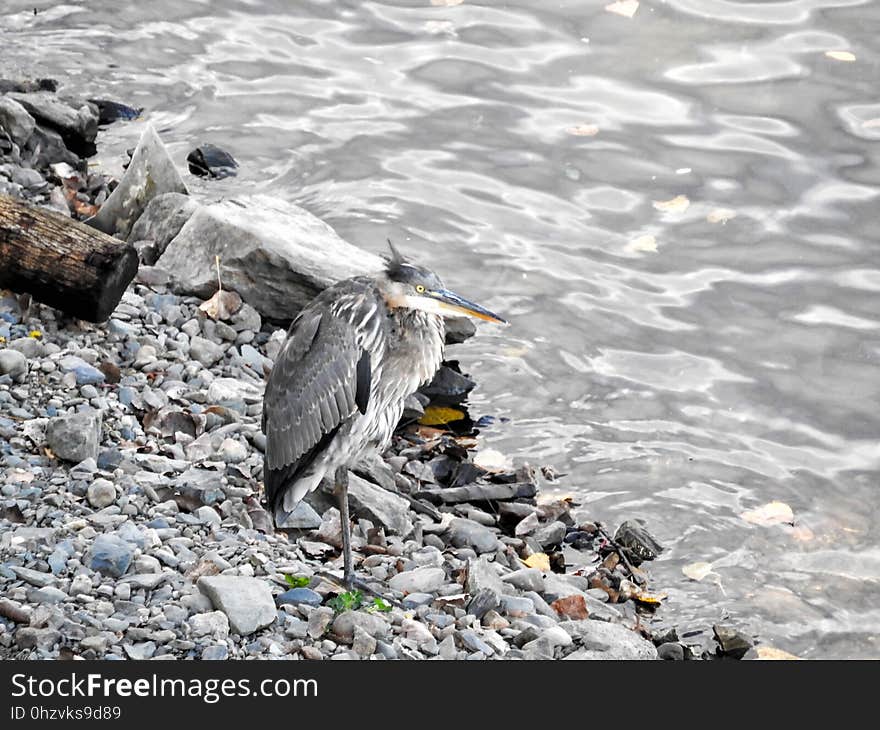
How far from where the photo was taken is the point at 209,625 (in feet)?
16.8

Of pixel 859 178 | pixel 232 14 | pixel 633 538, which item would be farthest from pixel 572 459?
pixel 232 14

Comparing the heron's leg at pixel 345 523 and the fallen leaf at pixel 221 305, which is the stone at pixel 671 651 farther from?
the fallen leaf at pixel 221 305

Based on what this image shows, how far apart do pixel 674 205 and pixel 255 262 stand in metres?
3.73

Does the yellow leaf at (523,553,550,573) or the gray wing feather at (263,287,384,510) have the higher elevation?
the gray wing feather at (263,287,384,510)

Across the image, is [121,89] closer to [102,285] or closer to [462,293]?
[462,293]

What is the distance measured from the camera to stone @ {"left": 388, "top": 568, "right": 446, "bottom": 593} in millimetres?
6109

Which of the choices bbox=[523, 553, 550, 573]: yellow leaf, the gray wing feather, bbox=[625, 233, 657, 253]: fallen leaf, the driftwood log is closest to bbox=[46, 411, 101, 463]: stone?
the gray wing feather

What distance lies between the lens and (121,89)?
11.8 meters

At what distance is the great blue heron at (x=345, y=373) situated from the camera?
19.9 feet

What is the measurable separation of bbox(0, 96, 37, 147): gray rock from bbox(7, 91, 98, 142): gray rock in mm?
391

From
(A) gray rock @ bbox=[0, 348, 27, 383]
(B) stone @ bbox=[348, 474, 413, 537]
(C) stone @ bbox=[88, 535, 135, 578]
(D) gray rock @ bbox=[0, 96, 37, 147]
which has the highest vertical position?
(D) gray rock @ bbox=[0, 96, 37, 147]

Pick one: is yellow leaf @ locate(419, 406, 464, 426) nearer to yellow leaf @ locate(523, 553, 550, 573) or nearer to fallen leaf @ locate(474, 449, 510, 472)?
fallen leaf @ locate(474, 449, 510, 472)

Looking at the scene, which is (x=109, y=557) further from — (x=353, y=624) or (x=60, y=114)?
(x=60, y=114)

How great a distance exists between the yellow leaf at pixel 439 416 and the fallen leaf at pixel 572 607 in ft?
7.09
